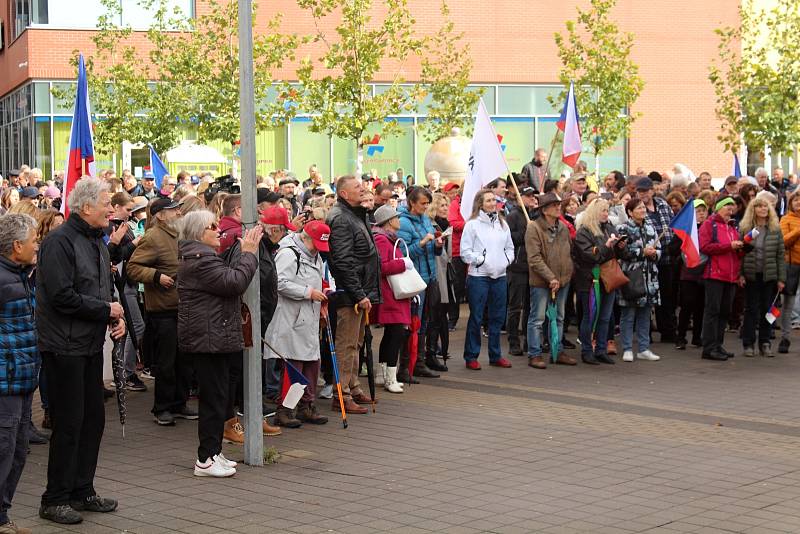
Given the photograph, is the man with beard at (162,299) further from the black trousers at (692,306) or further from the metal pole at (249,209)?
the black trousers at (692,306)

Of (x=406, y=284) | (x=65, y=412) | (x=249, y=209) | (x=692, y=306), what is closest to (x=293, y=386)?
(x=249, y=209)

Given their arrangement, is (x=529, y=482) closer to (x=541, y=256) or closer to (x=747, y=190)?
(x=541, y=256)

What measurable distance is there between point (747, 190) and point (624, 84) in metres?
16.7

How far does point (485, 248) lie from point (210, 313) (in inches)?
222

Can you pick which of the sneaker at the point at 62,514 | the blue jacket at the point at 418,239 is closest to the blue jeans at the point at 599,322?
the blue jacket at the point at 418,239

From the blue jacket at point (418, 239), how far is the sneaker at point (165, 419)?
133 inches

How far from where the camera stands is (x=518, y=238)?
15000mm

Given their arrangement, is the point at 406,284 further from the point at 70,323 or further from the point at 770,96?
the point at 770,96

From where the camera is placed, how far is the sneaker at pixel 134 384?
12.1 m

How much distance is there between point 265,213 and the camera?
980 centimetres

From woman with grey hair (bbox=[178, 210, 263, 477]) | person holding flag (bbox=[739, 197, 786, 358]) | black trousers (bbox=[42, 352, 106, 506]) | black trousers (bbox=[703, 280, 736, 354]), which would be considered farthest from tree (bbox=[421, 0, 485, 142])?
black trousers (bbox=[42, 352, 106, 506])

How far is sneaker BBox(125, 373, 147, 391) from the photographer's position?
1213 cm

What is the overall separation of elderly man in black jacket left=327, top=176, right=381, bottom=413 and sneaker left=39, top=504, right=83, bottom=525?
3857 millimetres

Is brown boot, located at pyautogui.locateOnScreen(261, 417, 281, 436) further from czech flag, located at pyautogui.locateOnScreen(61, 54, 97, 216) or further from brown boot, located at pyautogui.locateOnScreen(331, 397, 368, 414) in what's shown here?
czech flag, located at pyautogui.locateOnScreen(61, 54, 97, 216)
